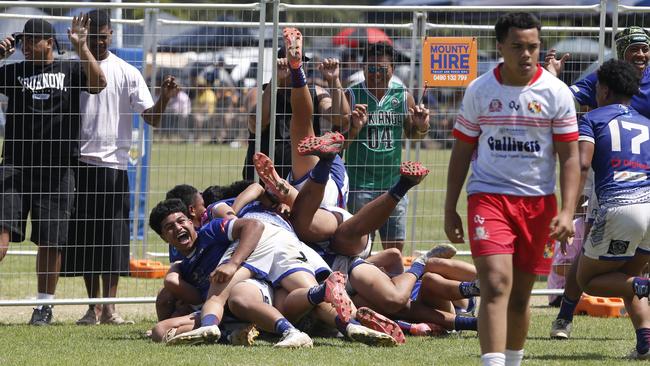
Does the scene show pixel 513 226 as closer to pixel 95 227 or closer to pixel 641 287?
pixel 641 287

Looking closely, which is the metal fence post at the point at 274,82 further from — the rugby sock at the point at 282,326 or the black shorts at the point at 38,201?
the rugby sock at the point at 282,326

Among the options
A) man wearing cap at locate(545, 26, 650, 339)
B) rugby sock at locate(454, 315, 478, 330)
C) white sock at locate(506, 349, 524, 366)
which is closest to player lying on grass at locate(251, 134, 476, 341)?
rugby sock at locate(454, 315, 478, 330)

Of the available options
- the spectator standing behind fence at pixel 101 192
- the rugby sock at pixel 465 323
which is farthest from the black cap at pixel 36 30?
the rugby sock at pixel 465 323

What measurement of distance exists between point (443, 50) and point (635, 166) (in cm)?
240

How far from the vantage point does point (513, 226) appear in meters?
5.67

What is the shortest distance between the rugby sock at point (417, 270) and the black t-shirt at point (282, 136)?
5.01 feet

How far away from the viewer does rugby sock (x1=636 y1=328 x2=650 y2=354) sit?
7.07 meters

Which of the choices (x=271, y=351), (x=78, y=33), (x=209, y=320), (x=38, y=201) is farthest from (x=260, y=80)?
(x=271, y=351)

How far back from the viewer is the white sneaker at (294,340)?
716 cm

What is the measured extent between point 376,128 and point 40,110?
9.22 ft

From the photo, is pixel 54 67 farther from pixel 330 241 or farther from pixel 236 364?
pixel 236 364

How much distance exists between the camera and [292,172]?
8664 millimetres

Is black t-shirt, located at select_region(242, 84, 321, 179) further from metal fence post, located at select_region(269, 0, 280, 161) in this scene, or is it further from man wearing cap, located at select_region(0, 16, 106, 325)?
man wearing cap, located at select_region(0, 16, 106, 325)

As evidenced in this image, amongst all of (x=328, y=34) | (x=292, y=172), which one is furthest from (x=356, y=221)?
(x=328, y=34)
